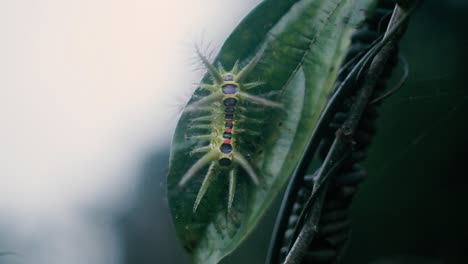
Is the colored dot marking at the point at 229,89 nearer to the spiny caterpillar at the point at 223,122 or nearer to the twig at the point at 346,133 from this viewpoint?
the spiny caterpillar at the point at 223,122

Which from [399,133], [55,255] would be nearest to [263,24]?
[399,133]

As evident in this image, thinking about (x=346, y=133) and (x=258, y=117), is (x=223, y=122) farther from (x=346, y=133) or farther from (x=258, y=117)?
(x=346, y=133)

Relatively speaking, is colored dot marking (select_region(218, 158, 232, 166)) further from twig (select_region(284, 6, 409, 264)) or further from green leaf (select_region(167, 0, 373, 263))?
twig (select_region(284, 6, 409, 264))

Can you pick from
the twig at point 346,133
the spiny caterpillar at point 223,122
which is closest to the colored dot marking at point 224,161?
the spiny caterpillar at point 223,122

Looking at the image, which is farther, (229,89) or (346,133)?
(229,89)

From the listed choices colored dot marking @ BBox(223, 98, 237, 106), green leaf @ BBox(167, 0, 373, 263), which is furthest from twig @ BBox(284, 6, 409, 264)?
colored dot marking @ BBox(223, 98, 237, 106)

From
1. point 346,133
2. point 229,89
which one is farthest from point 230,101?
point 346,133

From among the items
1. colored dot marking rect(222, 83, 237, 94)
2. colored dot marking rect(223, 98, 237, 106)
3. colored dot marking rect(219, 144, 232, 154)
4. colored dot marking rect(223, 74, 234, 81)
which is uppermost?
colored dot marking rect(223, 74, 234, 81)

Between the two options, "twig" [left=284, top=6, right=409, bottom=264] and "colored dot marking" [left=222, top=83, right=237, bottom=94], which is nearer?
"twig" [left=284, top=6, right=409, bottom=264]

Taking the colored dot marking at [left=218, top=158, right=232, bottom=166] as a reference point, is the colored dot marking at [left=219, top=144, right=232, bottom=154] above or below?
above
